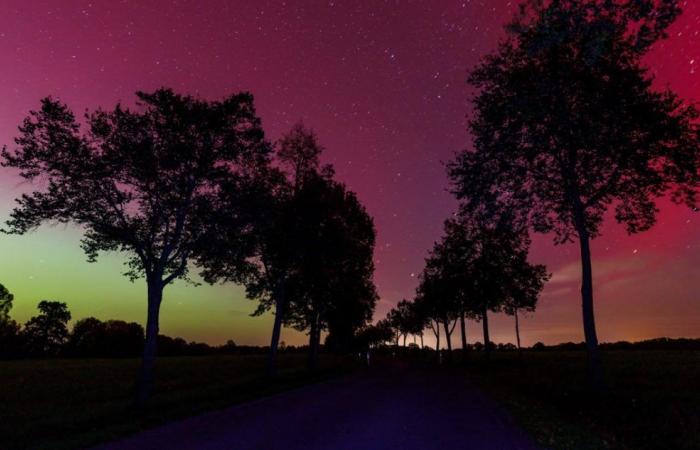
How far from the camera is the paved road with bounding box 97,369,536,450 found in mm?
10422

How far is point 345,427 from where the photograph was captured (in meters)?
12.4

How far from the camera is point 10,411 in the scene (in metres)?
19.6

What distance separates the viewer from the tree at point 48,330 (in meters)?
109

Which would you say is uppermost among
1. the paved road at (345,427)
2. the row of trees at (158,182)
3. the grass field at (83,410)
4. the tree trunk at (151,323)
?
the row of trees at (158,182)

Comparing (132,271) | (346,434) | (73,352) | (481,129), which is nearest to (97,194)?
(132,271)

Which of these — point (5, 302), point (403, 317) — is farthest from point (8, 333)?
point (403, 317)

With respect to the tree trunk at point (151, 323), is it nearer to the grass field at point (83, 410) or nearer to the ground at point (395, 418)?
the grass field at point (83, 410)

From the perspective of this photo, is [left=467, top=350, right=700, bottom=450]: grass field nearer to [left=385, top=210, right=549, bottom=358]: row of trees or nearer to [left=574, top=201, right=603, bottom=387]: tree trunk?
[left=574, top=201, right=603, bottom=387]: tree trunk

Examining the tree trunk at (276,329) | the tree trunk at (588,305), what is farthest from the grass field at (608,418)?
the tree trunk at (276,329)

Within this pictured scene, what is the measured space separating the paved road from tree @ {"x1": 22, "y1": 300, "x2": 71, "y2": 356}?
117339 mm

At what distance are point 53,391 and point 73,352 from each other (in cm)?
10015

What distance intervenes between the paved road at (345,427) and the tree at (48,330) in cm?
11734

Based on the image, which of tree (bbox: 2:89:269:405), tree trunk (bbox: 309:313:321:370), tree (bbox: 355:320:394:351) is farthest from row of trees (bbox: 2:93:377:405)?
tree (bbox: 355:320:394:351)

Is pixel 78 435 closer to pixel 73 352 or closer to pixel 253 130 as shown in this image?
pixel 253 130
